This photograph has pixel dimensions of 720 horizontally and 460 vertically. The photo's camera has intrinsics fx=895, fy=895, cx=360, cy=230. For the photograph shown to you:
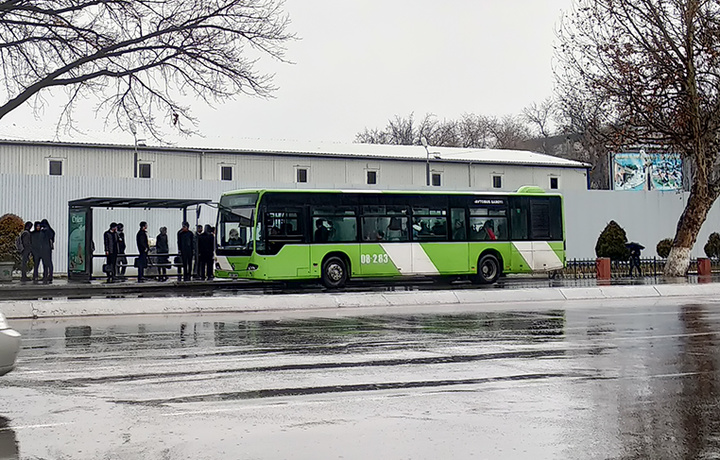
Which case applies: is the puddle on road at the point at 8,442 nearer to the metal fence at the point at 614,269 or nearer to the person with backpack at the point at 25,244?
the person with backpack at the point at 25,244

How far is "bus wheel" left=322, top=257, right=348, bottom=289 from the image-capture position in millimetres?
27406

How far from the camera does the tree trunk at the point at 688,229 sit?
33.4m

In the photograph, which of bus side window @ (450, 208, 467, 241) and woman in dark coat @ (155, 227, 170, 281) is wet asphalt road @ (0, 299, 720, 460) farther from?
woman in dark coat @ (155, 227, 170, 281)

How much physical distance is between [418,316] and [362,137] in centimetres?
7443

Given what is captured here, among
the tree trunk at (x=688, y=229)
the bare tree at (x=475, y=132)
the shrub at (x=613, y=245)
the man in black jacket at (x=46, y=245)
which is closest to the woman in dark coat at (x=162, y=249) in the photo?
the man in black jacket at (x=46, y=245)

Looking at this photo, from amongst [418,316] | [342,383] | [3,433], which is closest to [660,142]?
[418,316]

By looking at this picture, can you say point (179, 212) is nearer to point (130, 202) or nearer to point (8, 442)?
point (130, 202)

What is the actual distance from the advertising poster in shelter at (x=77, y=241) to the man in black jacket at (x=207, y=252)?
381cm

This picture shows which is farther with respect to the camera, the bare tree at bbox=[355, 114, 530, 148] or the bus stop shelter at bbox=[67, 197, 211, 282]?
the bare tree at bbox=[355, 114, 530, 148]

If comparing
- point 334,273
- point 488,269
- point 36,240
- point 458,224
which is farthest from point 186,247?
point 488,269

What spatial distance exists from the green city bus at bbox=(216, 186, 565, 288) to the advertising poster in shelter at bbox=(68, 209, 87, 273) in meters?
4.67

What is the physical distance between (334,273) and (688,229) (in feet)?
48.2

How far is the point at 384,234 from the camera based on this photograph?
93.8 ft

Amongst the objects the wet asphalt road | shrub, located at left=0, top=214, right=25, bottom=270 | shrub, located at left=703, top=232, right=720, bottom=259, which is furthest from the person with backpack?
shrub, located at left=703, top=232, right=720, bottom=259
